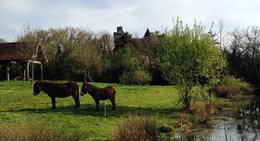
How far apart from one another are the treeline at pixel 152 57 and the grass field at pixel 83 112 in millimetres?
2871

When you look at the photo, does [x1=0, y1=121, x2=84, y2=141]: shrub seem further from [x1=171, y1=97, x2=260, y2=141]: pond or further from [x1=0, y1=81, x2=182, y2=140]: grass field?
[x1=171, y1=97, x2=260, y2=141]: pond

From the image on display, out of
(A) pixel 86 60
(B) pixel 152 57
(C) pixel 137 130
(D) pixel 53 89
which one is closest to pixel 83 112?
(D) pixel 53 89

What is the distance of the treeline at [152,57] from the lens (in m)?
23.6

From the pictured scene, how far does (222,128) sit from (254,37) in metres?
45.2

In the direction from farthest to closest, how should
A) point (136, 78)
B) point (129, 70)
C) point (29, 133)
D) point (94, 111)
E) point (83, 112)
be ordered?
point (129, 70), point (136, 78), point (94, 111), point (83, 112), point (29, 133)

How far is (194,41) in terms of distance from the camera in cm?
2341

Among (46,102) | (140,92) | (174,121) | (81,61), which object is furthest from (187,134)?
(81,61)

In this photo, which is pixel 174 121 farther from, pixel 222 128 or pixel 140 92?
pixel 140 92

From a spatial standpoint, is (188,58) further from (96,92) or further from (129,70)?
(129,70)

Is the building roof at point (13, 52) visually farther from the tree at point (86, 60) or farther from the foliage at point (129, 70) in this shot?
the foliage at point (129, 70)

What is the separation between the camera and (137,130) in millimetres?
12562

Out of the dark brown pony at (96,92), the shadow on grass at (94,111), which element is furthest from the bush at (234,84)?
the dark brown pony at (96,92)

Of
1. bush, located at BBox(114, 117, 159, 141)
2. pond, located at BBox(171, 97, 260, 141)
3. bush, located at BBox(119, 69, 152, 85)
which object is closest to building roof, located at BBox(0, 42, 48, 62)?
bush, located at BBox(119, 69, 152, 85)

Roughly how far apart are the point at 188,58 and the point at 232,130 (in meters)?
6.64
